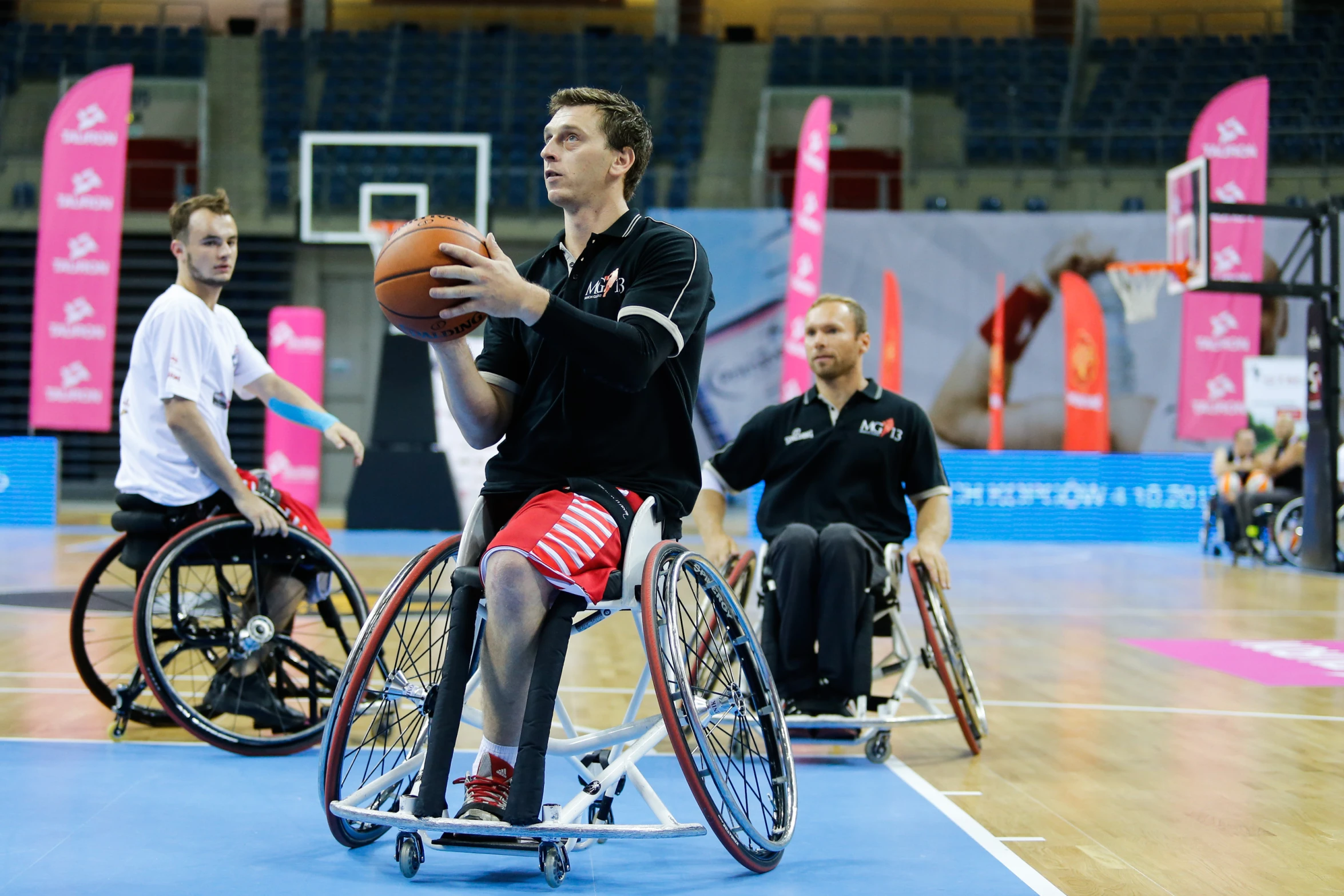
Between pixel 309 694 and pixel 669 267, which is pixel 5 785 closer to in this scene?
pixel 309 694

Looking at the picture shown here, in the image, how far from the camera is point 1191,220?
10.7 m

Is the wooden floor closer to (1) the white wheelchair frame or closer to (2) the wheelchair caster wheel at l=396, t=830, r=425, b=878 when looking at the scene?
(1) the white wheelchair frame

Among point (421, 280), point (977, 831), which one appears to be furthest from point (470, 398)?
point (977, 831)

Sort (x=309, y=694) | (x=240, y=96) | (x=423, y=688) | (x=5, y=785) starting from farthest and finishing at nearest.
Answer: (x=240, y=96) → (x=309, y=694) → (x=5, y=785) → (x=423, y=688)

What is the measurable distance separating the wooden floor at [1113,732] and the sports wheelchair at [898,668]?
0.12 m

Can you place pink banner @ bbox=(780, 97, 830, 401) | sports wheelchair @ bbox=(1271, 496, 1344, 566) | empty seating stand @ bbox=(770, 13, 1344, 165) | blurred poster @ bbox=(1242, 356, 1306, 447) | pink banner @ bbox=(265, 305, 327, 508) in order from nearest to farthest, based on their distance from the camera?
sports wheelchair @ bbox=(1271, 496, 1344, 566)
pink banner @ bbox=(780, 97, 830, 401)
pink banner @ bbox=(265, 305, 327, 508)
blurred poster @ bbox=(1242, 356, 1306, 447)
empty seating stand @ bbox=(770, 13, 1344, 165)

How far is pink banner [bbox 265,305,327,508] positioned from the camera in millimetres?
11414

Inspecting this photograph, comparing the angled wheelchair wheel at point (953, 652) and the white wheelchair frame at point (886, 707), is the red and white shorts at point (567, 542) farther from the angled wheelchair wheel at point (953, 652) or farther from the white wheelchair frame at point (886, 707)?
the angled wheelchair wheel at point (953, 652)

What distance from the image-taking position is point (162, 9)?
17531 mm

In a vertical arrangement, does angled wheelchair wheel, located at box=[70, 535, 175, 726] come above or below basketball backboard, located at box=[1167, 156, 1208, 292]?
below

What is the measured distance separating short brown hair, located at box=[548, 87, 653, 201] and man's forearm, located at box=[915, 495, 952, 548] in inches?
62.7

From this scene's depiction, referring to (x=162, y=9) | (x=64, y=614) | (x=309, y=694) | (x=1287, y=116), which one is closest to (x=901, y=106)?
(x=1287, y=116)

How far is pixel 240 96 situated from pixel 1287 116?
1387 cm

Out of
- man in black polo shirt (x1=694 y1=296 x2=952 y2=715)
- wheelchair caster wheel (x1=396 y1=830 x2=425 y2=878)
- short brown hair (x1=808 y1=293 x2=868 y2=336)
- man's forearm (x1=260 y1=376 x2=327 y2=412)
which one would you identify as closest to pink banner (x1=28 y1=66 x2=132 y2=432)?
man's forearm (x1=260 y1=376 x2=327 y2=412)
